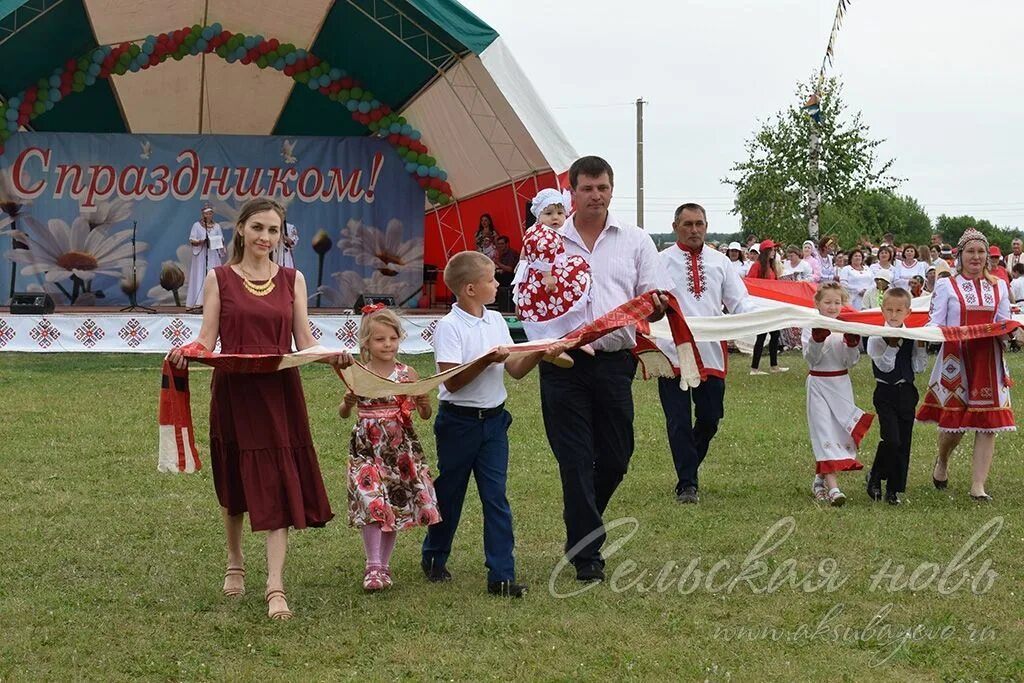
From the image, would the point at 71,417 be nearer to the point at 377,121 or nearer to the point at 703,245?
the point at 703,245

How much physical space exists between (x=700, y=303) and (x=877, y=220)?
59572mm

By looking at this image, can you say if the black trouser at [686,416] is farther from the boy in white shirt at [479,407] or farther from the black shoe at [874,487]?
the boy in white shirt at [479,407]

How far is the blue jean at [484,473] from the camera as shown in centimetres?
564

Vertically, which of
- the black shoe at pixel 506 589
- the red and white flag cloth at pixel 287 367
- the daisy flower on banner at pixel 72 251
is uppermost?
the daisy flower on banner at pixel 72 251

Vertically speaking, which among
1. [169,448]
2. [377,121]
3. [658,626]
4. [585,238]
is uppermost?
[377,121]

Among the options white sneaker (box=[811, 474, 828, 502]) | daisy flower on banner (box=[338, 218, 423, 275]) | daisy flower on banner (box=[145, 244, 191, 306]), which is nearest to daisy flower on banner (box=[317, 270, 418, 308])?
daisy flower on banner (box=[338, 218, 423, 275])

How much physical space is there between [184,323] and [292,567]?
11519mm

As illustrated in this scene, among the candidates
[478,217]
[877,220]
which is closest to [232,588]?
[478,217]

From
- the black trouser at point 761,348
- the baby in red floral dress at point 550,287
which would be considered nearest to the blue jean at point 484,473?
the baby in red floral dress at point 550,287

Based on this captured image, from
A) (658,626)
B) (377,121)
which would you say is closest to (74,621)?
(658,626)

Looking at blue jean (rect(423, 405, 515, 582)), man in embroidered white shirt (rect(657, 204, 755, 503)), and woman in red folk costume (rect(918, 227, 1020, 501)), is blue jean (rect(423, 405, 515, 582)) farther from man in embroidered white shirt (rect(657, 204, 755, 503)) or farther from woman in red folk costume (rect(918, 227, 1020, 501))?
woman in red folk costume (rect(918, 227, 1020, 501))

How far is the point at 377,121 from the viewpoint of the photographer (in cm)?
2070

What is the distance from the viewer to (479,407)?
5.70 m

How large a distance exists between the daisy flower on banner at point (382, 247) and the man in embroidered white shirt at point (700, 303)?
1401 centimetres
